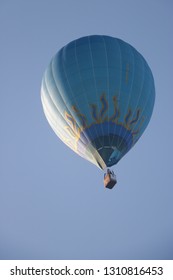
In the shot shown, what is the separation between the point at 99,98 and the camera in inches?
1152

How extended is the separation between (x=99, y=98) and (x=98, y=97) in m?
0.06

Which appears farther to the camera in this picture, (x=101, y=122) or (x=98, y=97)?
(x=98, y=97)

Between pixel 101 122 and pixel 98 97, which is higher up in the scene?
pixel 98 97

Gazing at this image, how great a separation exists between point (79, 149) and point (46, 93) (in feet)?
10.0

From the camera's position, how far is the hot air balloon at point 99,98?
2908 centimetres

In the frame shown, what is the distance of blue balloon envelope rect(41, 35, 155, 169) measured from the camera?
2911cm

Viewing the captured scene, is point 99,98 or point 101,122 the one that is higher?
point 99,98

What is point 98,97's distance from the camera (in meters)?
29.3

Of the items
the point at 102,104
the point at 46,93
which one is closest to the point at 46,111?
the point at 46,93

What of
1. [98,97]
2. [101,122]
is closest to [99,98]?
[98,97]

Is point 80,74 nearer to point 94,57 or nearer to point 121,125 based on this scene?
point 94,57

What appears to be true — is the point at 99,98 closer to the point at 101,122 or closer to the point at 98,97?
the point at 98,97

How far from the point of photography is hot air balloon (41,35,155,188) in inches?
1145

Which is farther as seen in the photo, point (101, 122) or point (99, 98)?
point (99, 98)
